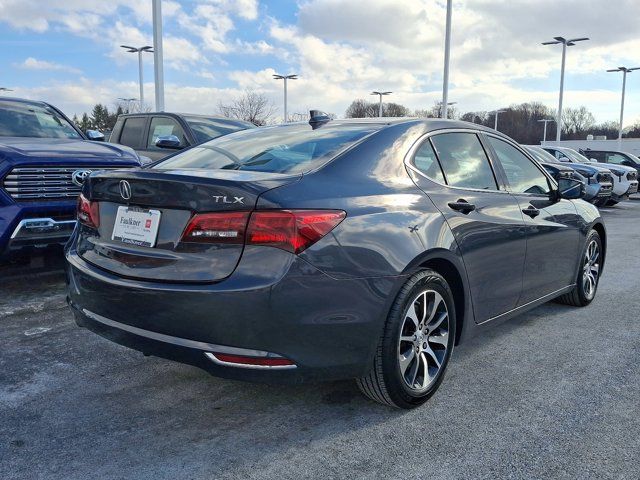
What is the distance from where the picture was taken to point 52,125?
669 centimetres

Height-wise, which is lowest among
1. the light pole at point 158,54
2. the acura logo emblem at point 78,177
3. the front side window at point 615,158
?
the acura logo emblem at point 78,177

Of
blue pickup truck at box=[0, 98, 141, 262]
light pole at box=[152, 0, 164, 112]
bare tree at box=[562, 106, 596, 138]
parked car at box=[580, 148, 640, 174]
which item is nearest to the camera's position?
blue pickup truck at box=[0, 98, 141, 262]

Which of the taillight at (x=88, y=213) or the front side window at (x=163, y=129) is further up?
the front side window at (x=163, y=129)

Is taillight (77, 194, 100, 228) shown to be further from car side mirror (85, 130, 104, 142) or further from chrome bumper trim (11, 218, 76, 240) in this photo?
car side mirror (85, 130, 104, 142)

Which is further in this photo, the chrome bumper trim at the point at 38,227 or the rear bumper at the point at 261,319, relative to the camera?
the chrome bumper trim at the point at 38,227

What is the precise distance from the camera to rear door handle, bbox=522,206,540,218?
3962mm

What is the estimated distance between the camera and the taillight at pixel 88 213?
3.04 m

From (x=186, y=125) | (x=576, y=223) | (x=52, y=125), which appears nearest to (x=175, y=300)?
(x=576, y=223)

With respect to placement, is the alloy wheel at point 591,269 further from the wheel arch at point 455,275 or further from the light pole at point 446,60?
the light pole at point 446,60

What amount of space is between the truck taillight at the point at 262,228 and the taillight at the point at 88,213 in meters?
0.76

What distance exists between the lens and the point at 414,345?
3027 mm

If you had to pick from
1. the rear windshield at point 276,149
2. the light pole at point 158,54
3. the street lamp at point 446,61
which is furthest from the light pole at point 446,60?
the rear windshield at point 276,149

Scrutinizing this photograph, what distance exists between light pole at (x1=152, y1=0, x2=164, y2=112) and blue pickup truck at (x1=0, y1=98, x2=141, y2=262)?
32.9ft

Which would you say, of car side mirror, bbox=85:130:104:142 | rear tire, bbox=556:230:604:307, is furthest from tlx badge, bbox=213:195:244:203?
car side mirror, bbox=85:130:104:142
